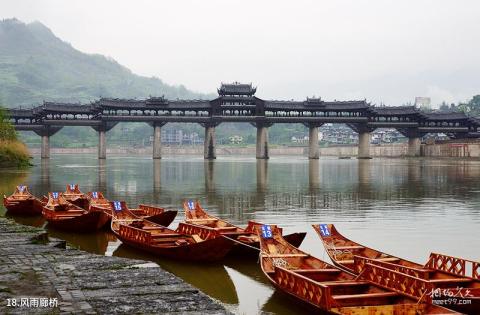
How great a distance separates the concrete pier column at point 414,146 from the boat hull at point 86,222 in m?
93.2

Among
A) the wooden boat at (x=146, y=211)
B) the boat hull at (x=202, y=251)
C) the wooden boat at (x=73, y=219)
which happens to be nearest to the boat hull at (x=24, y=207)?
the wooden boat at (x=73, y=219)

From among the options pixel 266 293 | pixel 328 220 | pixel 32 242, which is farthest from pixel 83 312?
pixel 328 220

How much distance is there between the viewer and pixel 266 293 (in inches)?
472

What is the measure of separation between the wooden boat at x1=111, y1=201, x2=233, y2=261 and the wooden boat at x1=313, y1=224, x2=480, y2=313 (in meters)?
2.87

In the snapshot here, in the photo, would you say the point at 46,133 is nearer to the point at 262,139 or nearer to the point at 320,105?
the point at 262,139

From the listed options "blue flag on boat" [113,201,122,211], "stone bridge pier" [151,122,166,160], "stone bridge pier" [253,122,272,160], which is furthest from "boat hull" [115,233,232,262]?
"stone bridge pier" [253,122,272,160]

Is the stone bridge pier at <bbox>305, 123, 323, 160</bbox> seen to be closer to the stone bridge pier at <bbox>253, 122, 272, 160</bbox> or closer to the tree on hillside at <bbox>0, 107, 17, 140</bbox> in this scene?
the stone bridge pier at <bbox>253, 122, 272, 160</bbox>

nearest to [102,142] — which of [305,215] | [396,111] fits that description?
[396,111]

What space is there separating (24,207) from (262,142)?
252 feet

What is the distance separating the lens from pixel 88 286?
29.3 ft

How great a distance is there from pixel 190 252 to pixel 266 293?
123 inches

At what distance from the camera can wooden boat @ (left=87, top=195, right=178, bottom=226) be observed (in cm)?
1941

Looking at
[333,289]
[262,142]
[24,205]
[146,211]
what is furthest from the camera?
[262,142]

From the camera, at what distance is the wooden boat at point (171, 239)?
558 inches
